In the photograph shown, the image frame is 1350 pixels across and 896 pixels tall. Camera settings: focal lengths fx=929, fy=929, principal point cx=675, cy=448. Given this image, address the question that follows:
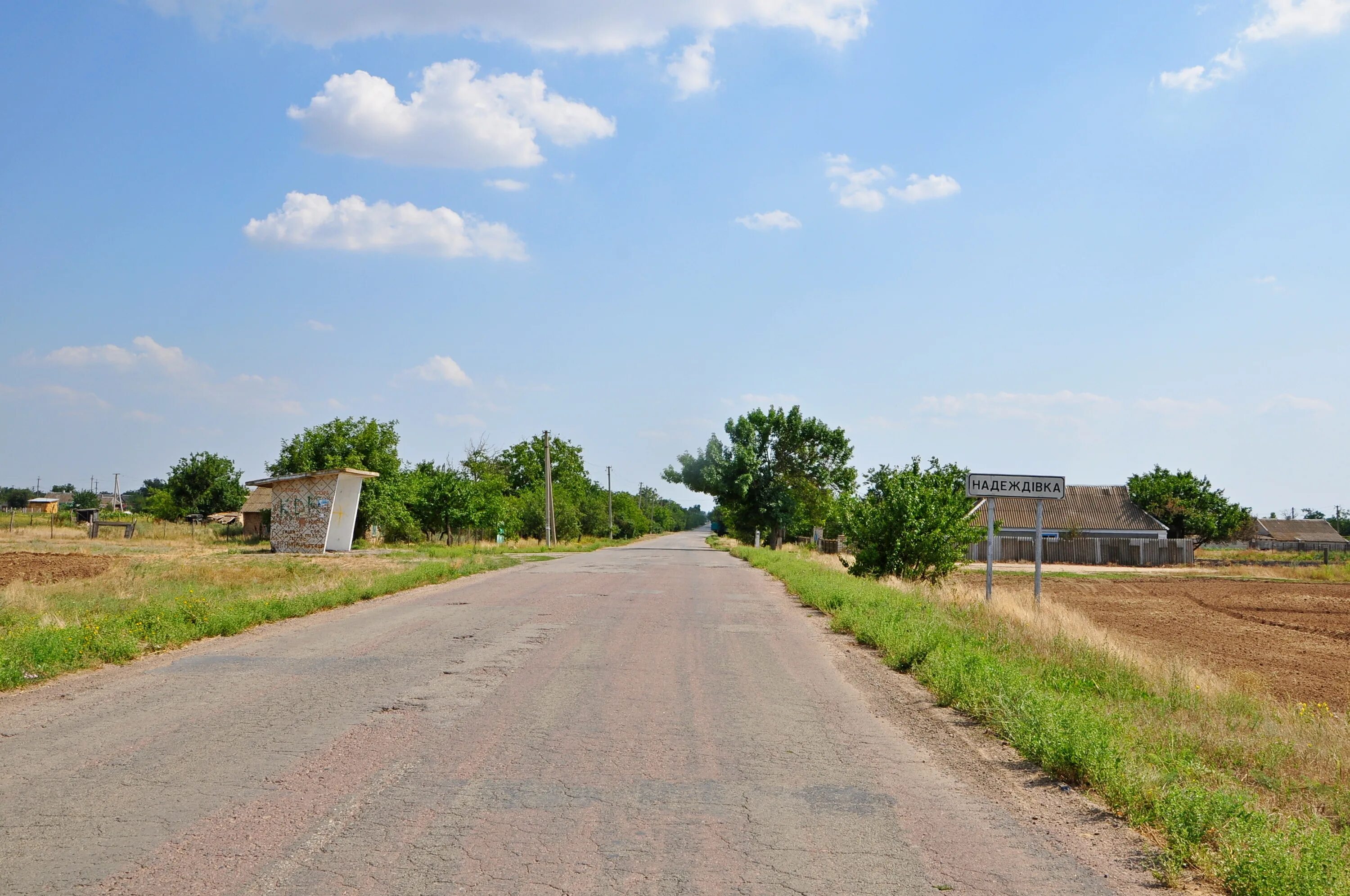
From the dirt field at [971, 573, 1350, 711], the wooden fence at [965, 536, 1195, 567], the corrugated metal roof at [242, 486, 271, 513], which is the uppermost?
the corrugated metal roof at [242, 486, 271, 513]

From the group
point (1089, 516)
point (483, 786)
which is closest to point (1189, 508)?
point (1089, 516)

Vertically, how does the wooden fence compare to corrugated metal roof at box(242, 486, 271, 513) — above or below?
below

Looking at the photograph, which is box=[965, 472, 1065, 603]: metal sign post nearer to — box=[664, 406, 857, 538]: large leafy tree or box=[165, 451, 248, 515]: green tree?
box=[664, 406, 857, 538]: large leafy tree

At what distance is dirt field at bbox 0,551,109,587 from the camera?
2447 cm

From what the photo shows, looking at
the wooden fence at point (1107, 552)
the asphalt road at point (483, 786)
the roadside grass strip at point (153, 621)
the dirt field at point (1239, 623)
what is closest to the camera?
the asphalt road at point (483, 786)

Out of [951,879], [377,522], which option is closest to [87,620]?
[951,879]

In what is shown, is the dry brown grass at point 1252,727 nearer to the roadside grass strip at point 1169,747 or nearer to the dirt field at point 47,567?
the roadside grass strip at point 1169,747

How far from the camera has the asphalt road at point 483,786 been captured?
4324 millimetres

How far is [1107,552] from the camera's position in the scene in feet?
188

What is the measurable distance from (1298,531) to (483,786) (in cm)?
14489

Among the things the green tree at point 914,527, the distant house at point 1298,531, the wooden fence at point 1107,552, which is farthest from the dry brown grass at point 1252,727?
the distant house at point 1298,531

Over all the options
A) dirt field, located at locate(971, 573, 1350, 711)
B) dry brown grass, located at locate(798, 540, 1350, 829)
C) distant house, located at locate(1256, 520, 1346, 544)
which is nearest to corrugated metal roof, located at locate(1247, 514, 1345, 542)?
distant house, located at locate(1256, 520, 1346, 544)

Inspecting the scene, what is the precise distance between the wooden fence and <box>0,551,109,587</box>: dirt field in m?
45.9

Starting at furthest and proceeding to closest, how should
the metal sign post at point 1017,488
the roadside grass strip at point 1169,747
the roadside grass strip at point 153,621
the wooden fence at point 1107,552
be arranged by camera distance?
the wooden fence at point 1107,552, the metal sign post at point 1017,488, the roadside grass strip at point 153,621, the roadside grass strip at point 1169,747
